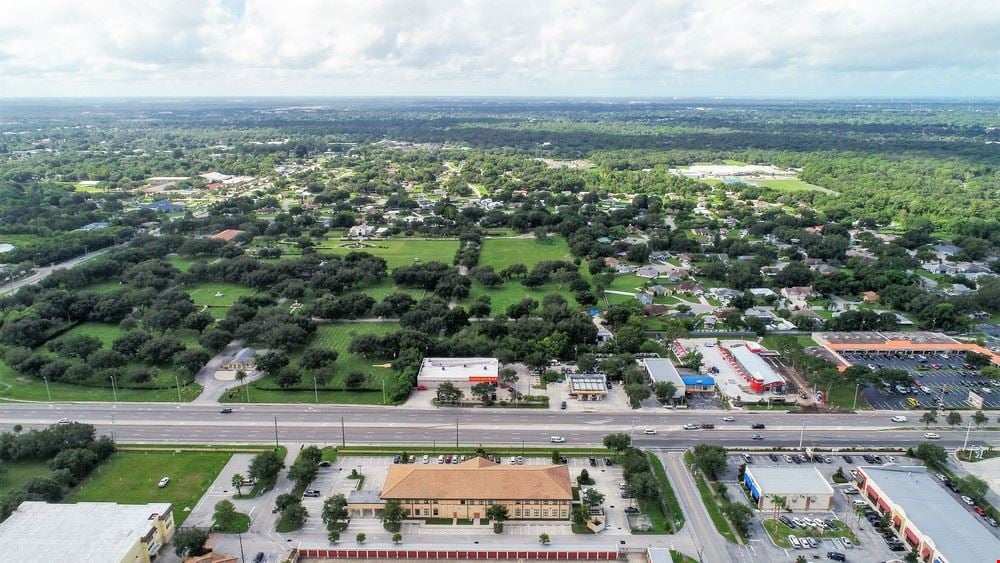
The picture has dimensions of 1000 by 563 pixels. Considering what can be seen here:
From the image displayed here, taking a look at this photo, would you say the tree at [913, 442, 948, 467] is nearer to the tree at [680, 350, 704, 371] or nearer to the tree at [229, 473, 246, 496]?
the tree at [680, 350, 704, 371]

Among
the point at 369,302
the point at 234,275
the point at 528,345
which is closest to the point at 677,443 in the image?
the point at 528,345

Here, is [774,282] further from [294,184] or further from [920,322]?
[294,184]

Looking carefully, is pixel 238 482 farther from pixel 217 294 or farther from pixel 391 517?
pixel 217 294

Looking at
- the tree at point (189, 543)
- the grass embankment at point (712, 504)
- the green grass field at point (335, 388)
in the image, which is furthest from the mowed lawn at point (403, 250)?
the tree at point (189, 543)

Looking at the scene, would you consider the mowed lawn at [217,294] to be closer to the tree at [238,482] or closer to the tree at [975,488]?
the tree at [238,482]

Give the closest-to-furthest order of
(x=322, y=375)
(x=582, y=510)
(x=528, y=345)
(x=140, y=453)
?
(x=582, y=510) < (x=140, y=453) < (x=322, y=375) < (x=528, y=345)

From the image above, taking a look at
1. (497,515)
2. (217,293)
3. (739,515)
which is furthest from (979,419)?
(217,293)
